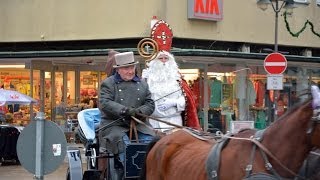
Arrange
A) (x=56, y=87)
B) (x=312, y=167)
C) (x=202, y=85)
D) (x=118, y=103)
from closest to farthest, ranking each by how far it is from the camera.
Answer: (x=312, y=167)
(x=118, y=103)
(x=202, y=85)
(x=56, y=87)

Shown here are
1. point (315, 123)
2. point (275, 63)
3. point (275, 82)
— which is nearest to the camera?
point (315, 123)

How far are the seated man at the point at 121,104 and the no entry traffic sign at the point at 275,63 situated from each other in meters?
9.40

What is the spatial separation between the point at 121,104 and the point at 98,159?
3.12 ft

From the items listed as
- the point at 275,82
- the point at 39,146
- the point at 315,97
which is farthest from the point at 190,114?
the point at 275,82

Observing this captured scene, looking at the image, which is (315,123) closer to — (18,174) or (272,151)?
(272,151)

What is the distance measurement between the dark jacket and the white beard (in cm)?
91

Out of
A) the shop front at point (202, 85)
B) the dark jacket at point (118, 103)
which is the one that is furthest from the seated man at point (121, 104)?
the shop front at point (202, 85)

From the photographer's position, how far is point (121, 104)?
7.27 m

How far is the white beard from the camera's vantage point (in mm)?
8422

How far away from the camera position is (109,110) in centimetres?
707

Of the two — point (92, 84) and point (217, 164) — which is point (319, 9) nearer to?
point (92, 84)

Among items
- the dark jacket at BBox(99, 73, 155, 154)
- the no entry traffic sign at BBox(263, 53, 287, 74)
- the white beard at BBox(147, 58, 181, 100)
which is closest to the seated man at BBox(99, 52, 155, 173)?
the dark jacket at BBox(99, 73, 155, 154)

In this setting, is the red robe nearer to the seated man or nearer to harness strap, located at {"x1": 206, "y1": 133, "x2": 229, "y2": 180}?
the seated man

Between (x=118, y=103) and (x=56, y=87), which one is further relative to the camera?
(x=56, y=87)
